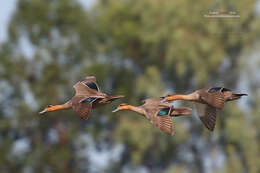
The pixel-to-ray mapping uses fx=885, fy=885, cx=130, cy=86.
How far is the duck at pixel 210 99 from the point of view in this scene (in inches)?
729

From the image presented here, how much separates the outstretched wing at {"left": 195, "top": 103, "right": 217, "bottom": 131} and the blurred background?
34.5 feet

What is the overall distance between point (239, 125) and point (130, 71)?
822cm

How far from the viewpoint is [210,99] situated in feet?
60.8

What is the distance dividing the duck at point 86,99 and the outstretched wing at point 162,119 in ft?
3.04

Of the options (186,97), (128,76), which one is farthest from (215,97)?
(128,76)

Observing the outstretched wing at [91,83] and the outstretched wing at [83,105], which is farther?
the outstretched wing at [91,83]

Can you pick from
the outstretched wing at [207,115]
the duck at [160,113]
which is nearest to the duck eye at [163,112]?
the duck at [160,113]

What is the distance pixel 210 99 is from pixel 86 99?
103 inches

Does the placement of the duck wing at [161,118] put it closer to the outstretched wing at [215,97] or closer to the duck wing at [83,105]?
the outstretched wing at [215,97]

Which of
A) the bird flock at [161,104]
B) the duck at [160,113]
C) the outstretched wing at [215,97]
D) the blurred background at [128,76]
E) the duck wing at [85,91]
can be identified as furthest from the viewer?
the blurred background at [128,76]

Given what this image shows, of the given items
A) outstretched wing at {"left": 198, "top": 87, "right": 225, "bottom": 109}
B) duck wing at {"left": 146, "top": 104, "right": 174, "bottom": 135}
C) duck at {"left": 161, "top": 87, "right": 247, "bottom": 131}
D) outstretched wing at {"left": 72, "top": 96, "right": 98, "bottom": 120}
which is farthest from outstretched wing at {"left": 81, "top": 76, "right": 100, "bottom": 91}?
outstretched wing at {"left": 198, "top": 87, "right": 225, "bottom": 109}

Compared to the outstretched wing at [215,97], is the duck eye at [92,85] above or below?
above

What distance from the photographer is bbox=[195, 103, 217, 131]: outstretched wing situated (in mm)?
19484

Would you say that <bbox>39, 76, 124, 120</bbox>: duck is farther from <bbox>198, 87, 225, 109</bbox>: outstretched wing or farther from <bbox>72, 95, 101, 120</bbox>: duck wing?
<bbox>198, 87, 225, 109</bbox>: outstretched wing
